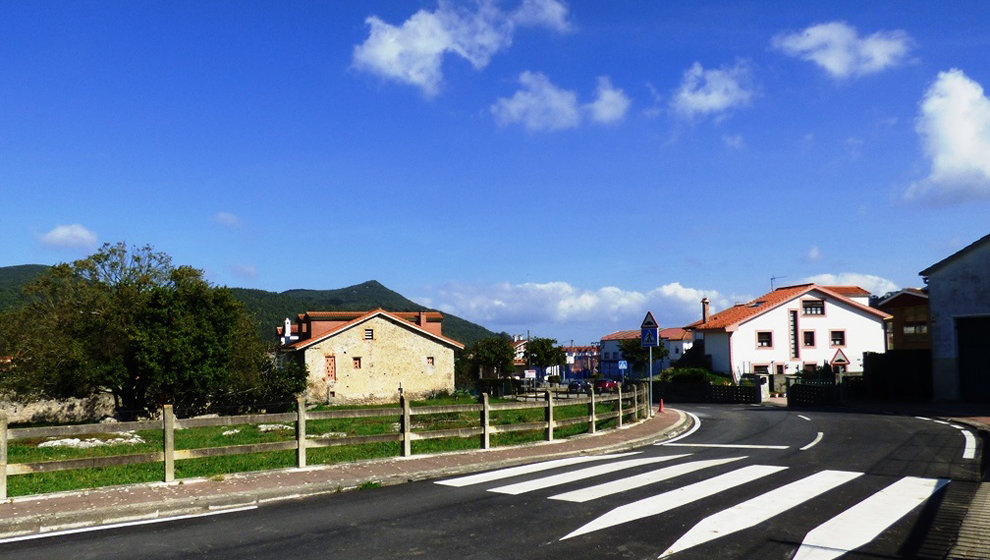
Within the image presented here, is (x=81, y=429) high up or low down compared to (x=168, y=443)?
up

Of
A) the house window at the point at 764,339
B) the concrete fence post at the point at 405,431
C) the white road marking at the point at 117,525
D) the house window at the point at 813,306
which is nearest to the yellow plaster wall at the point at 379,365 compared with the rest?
the house window at the point at 764,339

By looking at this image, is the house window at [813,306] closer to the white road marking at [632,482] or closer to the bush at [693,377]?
the bush at [693,377]

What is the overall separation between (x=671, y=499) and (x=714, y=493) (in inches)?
30.3

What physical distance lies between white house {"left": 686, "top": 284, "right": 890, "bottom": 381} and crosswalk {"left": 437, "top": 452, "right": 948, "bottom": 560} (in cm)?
4560

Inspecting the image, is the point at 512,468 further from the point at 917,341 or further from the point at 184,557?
the point at 917,341

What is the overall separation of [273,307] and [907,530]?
497 feet

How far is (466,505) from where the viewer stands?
9008 mm

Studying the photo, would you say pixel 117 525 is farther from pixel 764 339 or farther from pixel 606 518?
pixel 764 339

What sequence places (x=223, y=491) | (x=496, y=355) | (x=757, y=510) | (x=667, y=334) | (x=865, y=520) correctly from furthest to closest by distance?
(x=667, y=334), (x=496, y=355), (x=223, y=491), (x=757, y=510), (x=865, y=520)

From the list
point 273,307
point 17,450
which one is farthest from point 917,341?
point 273,307

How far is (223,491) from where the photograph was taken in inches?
393

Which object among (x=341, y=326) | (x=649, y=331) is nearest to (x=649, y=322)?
(x=649, y=331)

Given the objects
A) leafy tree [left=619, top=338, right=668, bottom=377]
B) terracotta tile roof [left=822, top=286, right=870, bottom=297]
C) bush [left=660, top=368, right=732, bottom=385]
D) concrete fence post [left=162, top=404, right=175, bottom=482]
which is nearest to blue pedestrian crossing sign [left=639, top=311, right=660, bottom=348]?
concrete fence post [left=162, top=404, right=175, bottom=482]

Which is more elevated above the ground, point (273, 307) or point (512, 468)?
point (273, 307)
